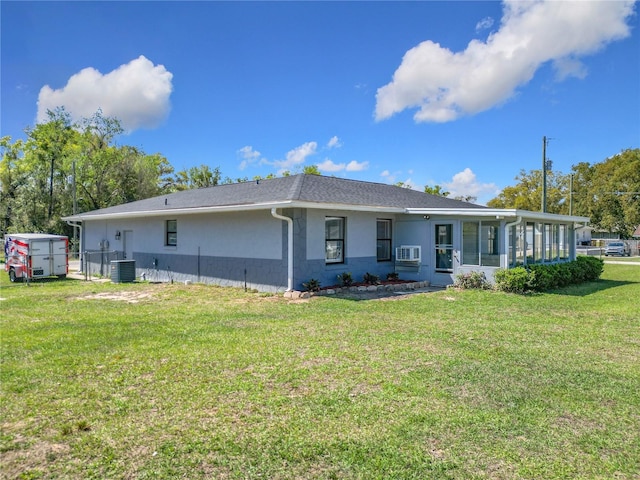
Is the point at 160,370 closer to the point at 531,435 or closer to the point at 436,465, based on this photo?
the point at 436,465

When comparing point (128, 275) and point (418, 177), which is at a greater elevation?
point (418, 177)

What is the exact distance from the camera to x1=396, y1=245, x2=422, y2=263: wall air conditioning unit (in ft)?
43.9

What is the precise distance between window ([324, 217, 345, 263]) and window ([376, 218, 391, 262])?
70.7 inches

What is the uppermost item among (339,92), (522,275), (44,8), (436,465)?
(339,92)

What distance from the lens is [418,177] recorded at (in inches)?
1847

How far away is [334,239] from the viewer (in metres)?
12.0

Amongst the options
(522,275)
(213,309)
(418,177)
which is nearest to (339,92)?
(522,275)

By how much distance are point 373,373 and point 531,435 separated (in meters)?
1.83

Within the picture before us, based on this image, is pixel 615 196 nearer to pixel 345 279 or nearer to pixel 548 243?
pixel 548 243

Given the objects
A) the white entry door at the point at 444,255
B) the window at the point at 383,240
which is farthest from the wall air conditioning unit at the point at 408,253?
the white entry door at the point at 444,255

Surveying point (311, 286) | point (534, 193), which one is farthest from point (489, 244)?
point (534, 193)

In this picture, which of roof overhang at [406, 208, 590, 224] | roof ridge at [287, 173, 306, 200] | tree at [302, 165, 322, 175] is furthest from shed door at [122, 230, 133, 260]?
tree at [302, 165, 322, 175]

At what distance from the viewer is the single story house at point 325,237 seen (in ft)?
36.7

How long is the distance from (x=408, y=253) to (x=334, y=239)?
2.98 metres
